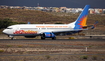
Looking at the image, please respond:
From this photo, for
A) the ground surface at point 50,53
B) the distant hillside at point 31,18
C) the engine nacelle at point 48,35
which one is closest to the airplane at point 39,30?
the engine nacelle at point 48,35

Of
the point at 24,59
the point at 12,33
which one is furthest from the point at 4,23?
the point at 24,59

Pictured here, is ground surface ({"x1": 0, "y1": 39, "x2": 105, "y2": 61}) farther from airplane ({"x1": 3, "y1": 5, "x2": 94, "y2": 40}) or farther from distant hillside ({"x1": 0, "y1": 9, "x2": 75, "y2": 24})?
distant hillside ({"x1": 0, "y1": 9, "x2": 75, "y2": 24})

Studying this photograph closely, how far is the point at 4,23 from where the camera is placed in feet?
268

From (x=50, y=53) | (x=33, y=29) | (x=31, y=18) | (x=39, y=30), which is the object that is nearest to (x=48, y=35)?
(x=39, y=30)

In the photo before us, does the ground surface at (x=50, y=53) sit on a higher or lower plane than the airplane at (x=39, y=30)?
lower

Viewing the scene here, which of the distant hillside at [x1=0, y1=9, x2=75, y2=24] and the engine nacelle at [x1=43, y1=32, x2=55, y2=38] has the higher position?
the distant hillside at [x1=0, y1=9, x2=75, y2=24]

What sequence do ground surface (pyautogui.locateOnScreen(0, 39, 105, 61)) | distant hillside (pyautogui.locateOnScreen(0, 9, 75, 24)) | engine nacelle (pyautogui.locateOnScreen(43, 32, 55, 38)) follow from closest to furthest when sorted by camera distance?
ground surface (pyautogui.locateOnScreen(0, 39, 105, 61)) → engine nacelle (pyautogui.locateOnScreen(43, 32, 55, 38)) → distant hillside (pyautogui.locateOnScreen(0, 9, 75, 24))

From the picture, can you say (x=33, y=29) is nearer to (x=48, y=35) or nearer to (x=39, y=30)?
(x=39, y=30)

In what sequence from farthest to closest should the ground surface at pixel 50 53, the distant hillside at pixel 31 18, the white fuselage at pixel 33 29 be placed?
1. the distant hillside at pixel 31 18
2. the white fuselage at pixel 33 29
3. the ground surface at pixel 50 53

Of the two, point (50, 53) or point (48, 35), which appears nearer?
point (50, 53)

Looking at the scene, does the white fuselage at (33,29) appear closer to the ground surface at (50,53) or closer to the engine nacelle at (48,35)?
the engine nacelle at (48,35)

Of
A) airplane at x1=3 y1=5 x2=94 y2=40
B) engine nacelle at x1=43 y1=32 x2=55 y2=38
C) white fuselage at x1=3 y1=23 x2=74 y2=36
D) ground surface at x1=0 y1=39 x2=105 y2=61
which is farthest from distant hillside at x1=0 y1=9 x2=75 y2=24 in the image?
ground surface at x1=0 y1=39 x2=105 y2=61

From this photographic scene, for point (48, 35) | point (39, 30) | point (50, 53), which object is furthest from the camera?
point (39, 30)

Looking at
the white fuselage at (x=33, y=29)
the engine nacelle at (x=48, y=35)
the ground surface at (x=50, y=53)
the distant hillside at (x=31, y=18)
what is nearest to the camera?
the ground surface at (x=50, y=53)
